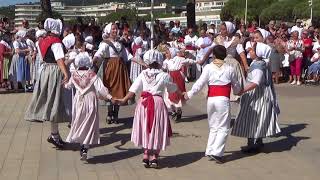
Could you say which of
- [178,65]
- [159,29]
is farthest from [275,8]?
[178,65]

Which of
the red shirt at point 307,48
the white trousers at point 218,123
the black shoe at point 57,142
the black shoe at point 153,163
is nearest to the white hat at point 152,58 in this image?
the white trousers at point 218,123

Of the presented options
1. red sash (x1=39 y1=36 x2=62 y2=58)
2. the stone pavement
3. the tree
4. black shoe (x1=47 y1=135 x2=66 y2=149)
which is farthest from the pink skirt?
the tree

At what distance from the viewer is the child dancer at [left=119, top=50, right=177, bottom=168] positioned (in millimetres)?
8047

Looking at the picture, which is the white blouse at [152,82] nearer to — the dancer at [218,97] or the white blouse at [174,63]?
the dancer at [218,97]

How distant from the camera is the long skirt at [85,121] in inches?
330

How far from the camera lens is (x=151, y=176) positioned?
7.72 metres

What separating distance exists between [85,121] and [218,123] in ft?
5.69

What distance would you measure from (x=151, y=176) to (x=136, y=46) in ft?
39.4

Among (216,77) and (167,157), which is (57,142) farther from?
(216,77)

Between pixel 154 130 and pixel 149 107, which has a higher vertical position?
pixel 149 107

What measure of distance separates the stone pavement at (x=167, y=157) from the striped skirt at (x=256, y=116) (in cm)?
32

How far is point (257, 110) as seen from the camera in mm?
8961

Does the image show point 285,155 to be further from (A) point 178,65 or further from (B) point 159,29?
(B) point 159,29

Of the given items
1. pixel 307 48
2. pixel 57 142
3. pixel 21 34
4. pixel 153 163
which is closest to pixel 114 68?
pixel 57 142
